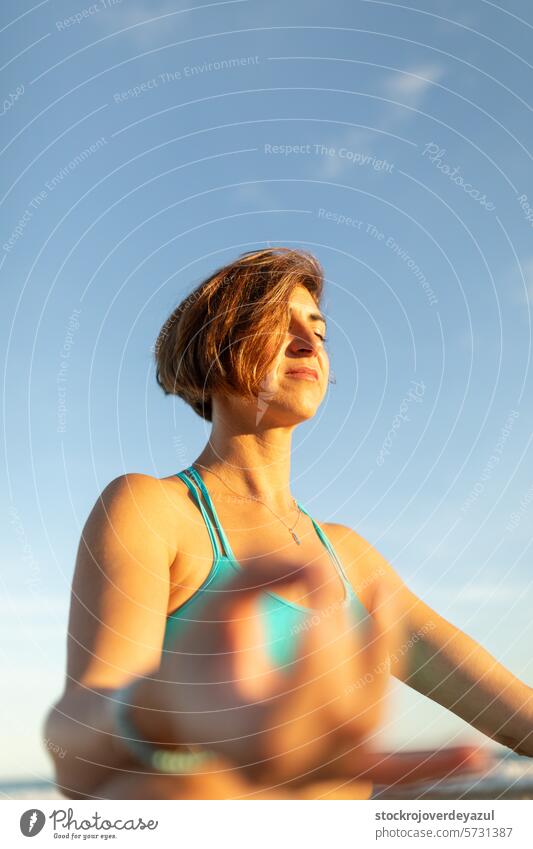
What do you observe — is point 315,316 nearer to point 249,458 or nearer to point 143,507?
point 249,458

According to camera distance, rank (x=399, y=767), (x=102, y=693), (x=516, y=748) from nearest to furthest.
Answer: (x=102, y=693)
(x=399, y=767)
(x=516, y=748)

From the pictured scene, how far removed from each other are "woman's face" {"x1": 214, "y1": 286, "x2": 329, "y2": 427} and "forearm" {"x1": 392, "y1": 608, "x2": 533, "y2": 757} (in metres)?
0.58

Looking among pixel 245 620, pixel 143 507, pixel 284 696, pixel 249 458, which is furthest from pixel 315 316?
pixel 284 696

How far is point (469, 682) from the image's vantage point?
1.85 meters

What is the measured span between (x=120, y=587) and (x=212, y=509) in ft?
1.03

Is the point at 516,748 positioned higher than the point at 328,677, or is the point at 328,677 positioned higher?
the point at 328,677

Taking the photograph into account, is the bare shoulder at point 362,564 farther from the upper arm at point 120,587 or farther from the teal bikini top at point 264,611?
the upper arm at point 120,587

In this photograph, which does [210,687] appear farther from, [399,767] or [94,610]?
[399,767]

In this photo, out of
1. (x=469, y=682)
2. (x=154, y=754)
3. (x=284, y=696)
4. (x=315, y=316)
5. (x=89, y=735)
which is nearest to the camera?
(x=89, y=735)

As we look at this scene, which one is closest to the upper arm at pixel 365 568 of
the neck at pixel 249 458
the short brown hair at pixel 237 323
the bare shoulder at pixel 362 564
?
the bare shoulder at pixel 362 564

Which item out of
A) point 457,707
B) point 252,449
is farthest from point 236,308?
point 457,707
